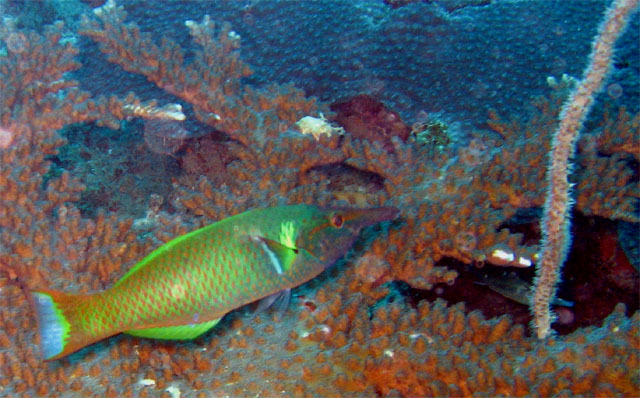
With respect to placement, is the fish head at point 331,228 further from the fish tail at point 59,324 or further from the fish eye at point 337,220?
the fish tail at point 59,324

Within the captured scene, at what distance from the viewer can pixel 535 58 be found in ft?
15.0

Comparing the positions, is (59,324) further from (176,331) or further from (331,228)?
(331,228)

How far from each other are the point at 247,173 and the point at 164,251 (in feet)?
4.84

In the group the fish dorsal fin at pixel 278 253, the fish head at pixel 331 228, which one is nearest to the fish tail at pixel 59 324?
the fish dorsal fin at pixel 278 253

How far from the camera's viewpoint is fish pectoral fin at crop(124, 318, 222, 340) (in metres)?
2.06

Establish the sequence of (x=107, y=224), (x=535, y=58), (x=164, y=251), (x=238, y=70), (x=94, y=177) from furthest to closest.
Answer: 1. (x=535, y=58)
2. (x=94, y=177)
3. (x=238, y=70)
4. (x=107, y=224)
5. (x=164, y=251)

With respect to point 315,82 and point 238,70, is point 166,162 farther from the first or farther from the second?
point 315,82

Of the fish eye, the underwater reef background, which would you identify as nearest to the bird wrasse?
the fish eye

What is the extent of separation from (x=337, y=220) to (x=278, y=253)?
34cm

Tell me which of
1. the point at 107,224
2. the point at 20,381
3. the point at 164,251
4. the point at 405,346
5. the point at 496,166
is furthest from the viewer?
the point at 496,166

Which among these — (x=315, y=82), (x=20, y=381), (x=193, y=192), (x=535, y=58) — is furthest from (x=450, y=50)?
(x=20, y=381)

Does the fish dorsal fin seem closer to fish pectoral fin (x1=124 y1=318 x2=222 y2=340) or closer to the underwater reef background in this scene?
fish pectoral fin (x1=124 y1=318 x2=222 y2=340)

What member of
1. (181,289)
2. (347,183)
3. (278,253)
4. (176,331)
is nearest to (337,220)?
(278,253)

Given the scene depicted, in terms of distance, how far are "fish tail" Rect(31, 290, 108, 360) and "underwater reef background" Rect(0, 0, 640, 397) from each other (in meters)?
0.38
